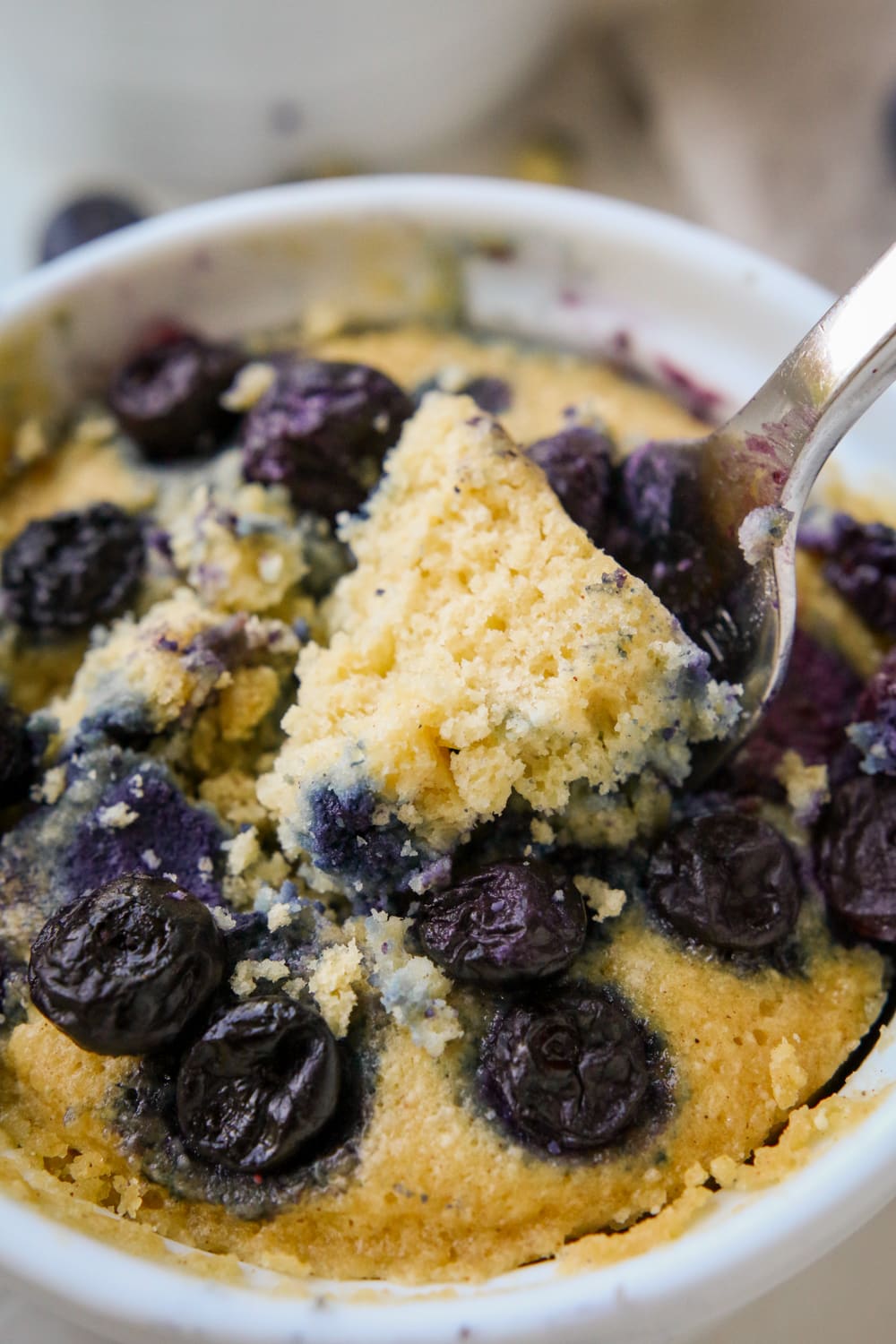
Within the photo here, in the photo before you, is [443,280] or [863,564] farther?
[443,280]

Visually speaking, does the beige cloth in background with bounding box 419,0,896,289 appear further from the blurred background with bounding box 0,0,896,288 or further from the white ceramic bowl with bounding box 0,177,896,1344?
the white ceramic bowl with bounding box 0,177,896,1344

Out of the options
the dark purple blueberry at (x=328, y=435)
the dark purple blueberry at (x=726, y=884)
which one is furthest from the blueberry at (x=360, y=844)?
the dark purple blueberry at (x=328, y=435)

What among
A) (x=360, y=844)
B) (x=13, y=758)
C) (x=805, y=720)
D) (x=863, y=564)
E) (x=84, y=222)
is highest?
(x=863, y=564)

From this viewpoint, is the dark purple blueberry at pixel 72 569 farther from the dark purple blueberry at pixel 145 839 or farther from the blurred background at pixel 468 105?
the blurred background at pixel 468 105

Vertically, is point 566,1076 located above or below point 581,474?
below

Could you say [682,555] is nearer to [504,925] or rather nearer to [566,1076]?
[504,925]

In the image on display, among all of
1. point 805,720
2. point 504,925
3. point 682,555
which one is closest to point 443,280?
point 682,555

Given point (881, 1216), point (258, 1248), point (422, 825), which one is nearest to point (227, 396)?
point (422, 825)

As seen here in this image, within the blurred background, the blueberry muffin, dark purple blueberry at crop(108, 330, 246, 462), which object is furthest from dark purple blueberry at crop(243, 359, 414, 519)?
the blurred background

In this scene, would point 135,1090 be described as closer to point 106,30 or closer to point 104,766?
point 104,766
